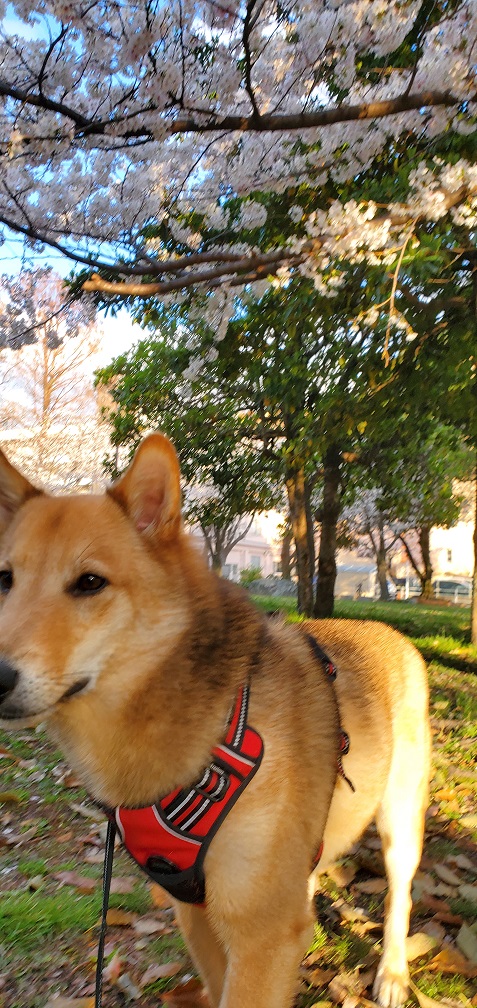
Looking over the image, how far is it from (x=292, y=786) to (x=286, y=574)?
1364 inches

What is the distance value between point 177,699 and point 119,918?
70.9 inches

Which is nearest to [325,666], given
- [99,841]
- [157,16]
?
[99,841]

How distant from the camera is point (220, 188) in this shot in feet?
25.5

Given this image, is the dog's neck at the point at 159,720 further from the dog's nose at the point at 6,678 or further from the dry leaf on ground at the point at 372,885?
the dry leaf on ground at the point at 372,885

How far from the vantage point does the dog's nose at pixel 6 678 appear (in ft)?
5.58

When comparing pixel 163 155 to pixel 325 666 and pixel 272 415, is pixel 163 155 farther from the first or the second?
pixel 272 415

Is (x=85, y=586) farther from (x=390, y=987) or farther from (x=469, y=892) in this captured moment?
(x=469, y=892)

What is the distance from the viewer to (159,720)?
1.98 metres

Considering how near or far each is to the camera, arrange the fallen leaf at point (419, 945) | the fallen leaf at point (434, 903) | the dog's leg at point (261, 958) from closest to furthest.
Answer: the dog's leg at point (261, 958), the fallen leaf at point (419, 945), the fallen leaf at point (434, 903)

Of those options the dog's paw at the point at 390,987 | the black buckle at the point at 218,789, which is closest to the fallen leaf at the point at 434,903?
the dog's paw at the point at 390,987

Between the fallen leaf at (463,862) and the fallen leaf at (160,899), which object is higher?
the fallen leaf at (463,862)

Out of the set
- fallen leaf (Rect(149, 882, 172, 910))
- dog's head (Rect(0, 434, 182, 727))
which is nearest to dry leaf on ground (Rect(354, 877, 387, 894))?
fallen leaf (Rect(149, 882, 172, 910))

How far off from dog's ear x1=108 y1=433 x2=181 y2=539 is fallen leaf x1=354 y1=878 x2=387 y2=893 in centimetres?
240

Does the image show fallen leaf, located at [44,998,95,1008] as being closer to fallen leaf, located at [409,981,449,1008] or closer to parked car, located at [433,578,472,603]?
fallen leaf, located at [409,981,449,1008]
